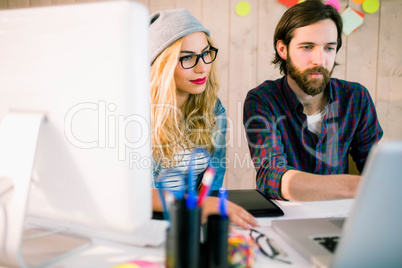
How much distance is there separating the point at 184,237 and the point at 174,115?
0.98 meters

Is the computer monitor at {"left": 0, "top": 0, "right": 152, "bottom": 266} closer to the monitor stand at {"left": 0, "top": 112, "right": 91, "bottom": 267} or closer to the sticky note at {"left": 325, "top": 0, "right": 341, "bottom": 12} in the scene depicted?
the monitor stand at {"left": 0, "top": 112, "right": 91, "bottom": 267}

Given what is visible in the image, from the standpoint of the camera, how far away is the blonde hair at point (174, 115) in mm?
1357

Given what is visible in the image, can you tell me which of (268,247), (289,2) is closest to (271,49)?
(289,2)

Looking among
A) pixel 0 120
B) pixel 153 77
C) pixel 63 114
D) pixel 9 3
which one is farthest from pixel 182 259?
pixel 9 3

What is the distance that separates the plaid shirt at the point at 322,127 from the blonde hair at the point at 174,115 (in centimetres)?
19

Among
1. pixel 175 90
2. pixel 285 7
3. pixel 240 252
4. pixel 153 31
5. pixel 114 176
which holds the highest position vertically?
pixel 285 7

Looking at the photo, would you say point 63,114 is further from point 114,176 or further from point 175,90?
point 175,90

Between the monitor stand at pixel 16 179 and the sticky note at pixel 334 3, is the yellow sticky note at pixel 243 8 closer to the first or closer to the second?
the sticky note at pixel 334 3

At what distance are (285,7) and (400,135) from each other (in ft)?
3.56

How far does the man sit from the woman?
206 mm

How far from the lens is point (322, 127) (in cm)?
153

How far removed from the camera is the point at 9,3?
235cm

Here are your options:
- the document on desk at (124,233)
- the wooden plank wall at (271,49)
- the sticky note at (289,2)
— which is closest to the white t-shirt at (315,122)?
the wooden plank wall at (271,49)

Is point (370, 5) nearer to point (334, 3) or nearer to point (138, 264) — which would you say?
A: point (334, 3)
